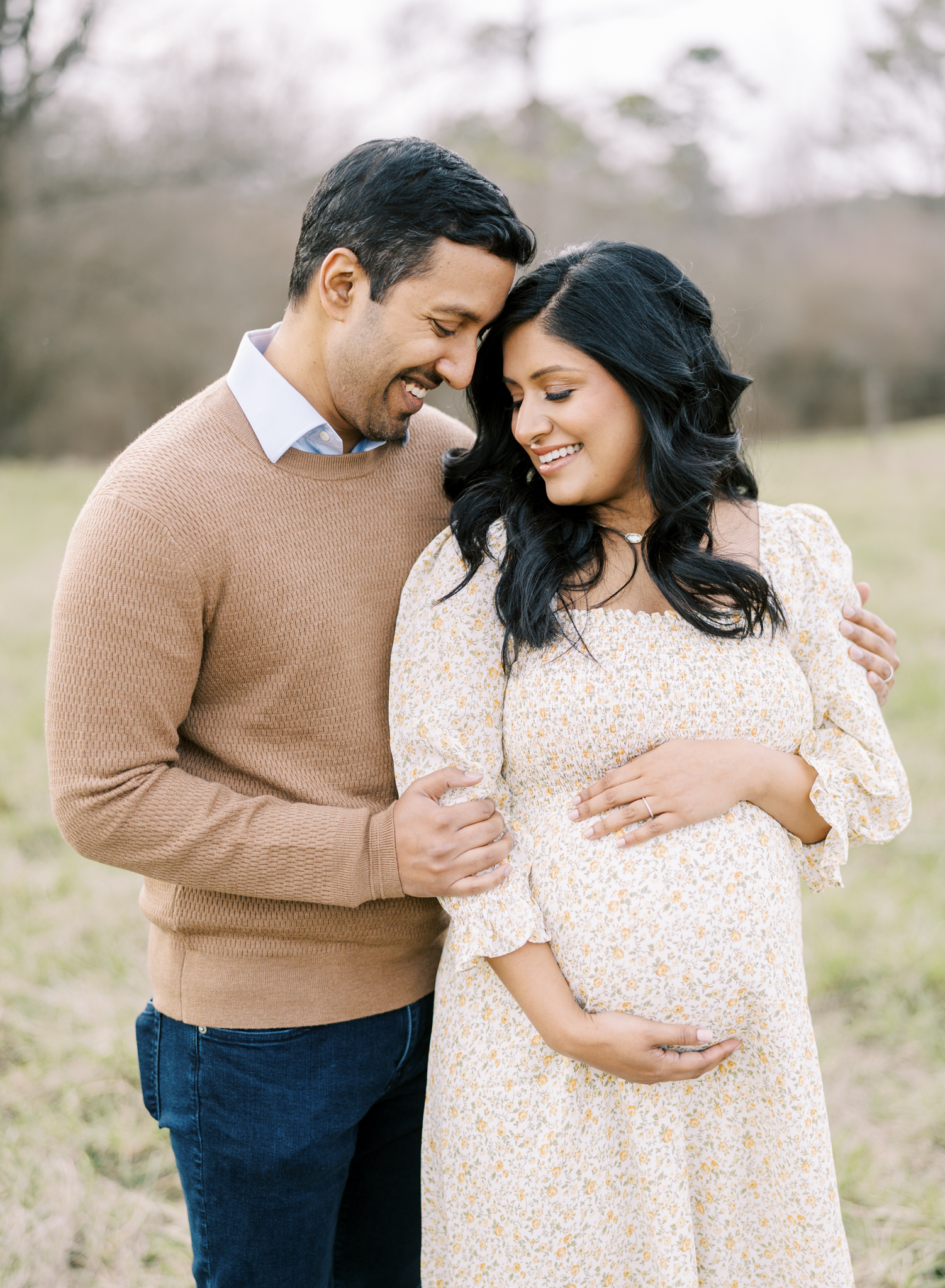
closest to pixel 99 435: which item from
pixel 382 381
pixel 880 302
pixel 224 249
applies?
pixel 224 249

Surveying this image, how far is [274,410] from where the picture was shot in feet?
5.16

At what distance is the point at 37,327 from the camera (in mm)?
13859

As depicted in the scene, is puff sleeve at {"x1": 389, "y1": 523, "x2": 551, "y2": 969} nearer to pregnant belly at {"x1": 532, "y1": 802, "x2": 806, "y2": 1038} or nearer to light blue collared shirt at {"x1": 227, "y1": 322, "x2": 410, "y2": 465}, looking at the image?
pregnant belly at {"x1": 532, "y1": 802, "x2": 806, "y2": 1038}

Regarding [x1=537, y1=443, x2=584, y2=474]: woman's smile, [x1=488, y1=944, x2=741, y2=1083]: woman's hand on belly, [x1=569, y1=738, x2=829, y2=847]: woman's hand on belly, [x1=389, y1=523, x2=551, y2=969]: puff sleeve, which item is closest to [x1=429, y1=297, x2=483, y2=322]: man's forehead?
[x1=537, y1=443, x2=584, y2=474]: woman's smile

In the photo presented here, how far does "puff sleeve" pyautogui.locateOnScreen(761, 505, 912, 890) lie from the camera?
1.54 metres

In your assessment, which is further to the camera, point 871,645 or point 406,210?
point 871,645

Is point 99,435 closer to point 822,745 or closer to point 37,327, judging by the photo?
point 37,327

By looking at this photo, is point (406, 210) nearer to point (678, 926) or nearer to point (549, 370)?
point (549, 370)

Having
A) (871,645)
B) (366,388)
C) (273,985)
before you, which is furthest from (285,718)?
(871,645)

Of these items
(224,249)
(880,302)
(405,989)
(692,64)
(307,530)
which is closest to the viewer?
(307,530)

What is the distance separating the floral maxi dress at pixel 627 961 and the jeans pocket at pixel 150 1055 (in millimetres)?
430

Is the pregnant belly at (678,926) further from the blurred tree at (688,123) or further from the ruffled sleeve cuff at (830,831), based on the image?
the blurred tree at (688,123)

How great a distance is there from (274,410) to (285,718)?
0.46 metres

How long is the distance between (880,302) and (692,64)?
226 inches
